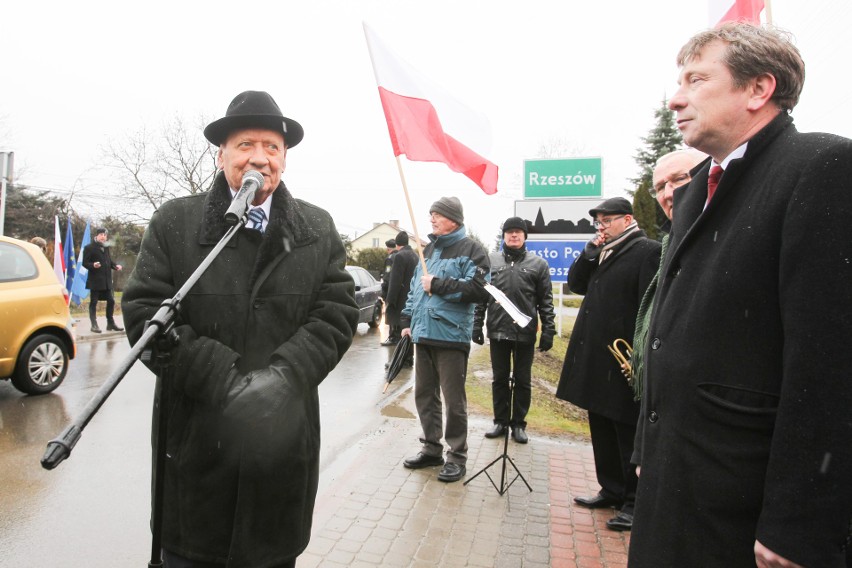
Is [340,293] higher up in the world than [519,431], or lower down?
higher up

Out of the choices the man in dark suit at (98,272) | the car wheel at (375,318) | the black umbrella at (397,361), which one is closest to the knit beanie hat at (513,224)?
the black umbrella at (397,361)

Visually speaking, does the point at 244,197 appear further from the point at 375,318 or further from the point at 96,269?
the point at 375,318

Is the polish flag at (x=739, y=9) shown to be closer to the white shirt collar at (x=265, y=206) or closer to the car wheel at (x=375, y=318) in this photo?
the white shirt collar at (x=265, y=206)

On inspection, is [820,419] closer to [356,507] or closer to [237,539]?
[237,539]

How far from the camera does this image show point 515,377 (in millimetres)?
5832

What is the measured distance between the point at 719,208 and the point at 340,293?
1.46 meters

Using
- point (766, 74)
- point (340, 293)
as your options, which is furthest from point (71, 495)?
point (766, 74)

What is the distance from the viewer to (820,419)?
4.48 ft

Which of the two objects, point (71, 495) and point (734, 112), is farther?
point (71, 495)

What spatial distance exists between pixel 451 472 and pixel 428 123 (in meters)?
3.13

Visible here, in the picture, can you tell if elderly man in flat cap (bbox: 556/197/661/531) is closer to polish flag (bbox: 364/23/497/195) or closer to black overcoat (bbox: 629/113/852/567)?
polish flag (bbox: 364/23/497/195)

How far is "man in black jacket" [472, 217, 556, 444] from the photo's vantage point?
5.82 meters

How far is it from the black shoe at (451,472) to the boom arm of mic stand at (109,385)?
333 centimetres

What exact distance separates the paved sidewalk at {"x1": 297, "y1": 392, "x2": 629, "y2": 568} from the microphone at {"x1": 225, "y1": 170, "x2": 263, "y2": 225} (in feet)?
7.52
